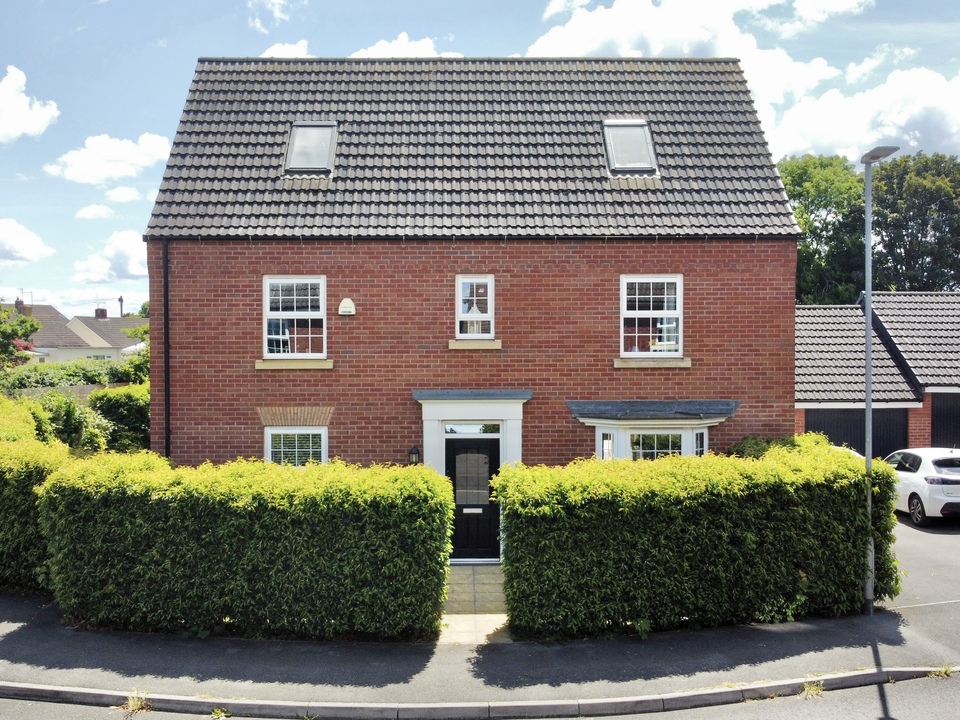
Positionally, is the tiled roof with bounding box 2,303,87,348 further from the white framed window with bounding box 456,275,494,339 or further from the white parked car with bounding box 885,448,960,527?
the white parked car with bounding box 885,448,960,527

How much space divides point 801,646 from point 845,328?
13516 millimetres

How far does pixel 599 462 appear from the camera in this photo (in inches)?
387

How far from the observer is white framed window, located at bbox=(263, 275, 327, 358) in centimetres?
1277

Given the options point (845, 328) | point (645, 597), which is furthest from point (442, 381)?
point (845, 328)

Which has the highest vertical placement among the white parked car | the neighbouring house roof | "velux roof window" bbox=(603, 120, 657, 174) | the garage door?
"velux roof window" bbox=(603, 120, 657, 174)

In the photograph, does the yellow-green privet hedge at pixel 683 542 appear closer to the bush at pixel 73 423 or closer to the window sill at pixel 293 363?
the window sill at pixel 293 363

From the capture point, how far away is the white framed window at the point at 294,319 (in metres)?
12.8

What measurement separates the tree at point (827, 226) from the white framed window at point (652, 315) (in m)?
28.3

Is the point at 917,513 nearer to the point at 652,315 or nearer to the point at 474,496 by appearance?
the point at 652,315

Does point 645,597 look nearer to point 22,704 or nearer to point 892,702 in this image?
point 892,702

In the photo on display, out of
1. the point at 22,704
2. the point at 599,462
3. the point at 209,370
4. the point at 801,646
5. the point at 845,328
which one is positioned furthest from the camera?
the point at 845,328

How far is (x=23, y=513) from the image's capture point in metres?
10.2

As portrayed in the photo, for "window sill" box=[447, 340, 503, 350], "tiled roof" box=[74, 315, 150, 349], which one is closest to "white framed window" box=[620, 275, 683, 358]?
"window sill" box=[447, 340, 503, 350]

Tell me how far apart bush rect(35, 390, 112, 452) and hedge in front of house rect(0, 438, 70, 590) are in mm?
8592
